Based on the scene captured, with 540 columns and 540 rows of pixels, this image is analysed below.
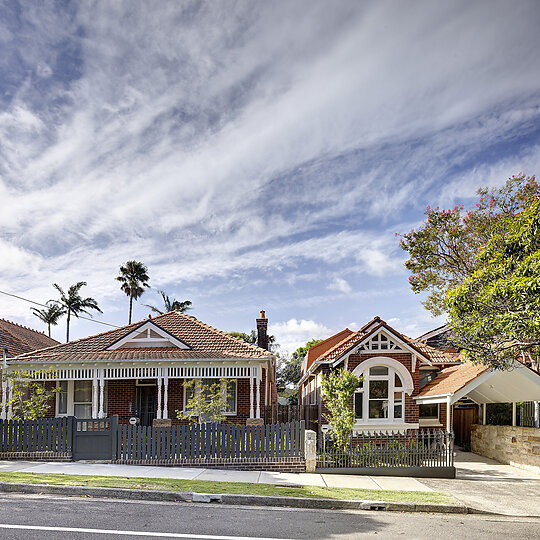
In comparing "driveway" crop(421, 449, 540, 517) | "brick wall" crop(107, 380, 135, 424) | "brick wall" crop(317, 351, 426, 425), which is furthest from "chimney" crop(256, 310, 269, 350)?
"driveway" crop(421, 449, 540, 517)

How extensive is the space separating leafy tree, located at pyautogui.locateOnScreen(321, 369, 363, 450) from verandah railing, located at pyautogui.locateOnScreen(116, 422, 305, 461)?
119cm

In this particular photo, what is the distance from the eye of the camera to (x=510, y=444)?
60.6 feet

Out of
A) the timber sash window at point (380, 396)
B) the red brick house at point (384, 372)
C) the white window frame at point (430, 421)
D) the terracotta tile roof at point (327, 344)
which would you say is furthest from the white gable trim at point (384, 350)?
the terracotta tile roof at point (327, 344)

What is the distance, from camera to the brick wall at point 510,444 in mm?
16922

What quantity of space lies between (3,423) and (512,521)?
1359cm

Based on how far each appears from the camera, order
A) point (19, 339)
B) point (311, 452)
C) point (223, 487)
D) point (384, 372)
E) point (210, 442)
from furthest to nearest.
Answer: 1. point (19, 339)
2. point (384, 372)
3. point (210, 442)
4. point (311, 452)
5. point (223, 487)

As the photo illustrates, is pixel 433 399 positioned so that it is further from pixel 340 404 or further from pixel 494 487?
pixel 494 487

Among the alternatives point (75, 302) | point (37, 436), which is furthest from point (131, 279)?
point (37, 436)

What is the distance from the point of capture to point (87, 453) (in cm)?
1568

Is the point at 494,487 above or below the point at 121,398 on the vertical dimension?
below

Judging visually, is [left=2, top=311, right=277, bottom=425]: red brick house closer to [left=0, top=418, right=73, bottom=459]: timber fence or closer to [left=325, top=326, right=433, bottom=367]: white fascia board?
[left=325, top=326, right=433, bottom=367]: white fascia board

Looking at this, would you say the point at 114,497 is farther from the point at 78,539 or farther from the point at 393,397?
the point at 393,397

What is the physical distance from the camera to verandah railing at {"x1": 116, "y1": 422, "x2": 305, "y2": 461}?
1560cm

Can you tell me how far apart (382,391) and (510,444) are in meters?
4.51
